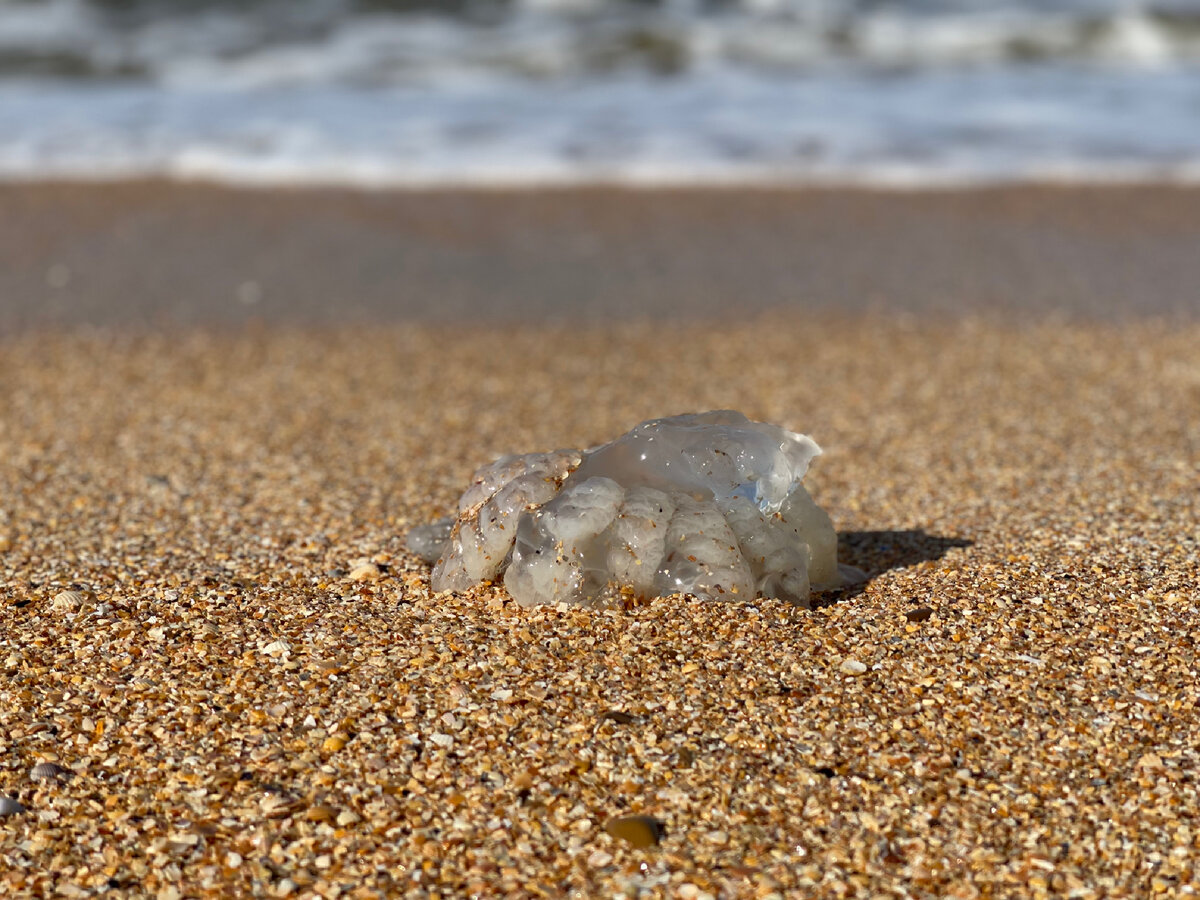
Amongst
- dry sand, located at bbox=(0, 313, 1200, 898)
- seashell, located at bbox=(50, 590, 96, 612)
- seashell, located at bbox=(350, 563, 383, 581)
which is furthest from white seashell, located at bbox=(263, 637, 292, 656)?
seashell, located at bbox=(50, 590, 96, 612)

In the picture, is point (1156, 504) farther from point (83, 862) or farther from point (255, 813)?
point (83, 862)

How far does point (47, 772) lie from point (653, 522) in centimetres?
104

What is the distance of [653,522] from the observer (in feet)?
7.47

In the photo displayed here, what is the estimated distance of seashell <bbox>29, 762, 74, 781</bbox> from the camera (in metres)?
1.86

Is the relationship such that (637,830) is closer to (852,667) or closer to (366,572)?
(852,667)

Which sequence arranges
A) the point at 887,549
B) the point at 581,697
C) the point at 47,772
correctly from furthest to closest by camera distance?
1. the point at 887,549
2. the point at 581,697
3. the point at 47,772

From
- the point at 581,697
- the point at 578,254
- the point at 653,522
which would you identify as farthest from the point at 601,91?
the point at 581,697

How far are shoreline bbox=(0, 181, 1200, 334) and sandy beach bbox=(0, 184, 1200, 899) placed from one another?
0.14ft

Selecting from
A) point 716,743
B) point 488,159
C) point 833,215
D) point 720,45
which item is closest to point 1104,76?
point 720,45

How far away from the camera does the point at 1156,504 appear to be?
2924 mm

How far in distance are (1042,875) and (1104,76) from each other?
8.38m

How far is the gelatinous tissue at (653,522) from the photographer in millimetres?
2285

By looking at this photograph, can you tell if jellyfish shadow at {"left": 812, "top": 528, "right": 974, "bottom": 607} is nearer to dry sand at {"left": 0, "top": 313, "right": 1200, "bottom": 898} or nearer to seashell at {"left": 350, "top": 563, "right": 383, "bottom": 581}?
dry sand at {"left": 0, "top": 313, "right": 1200, "bottom": 898}

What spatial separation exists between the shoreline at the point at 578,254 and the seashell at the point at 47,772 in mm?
3126
